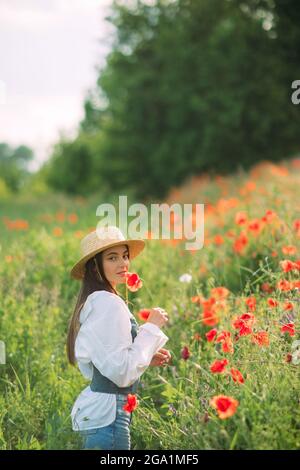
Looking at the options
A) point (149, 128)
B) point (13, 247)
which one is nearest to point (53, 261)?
point (13, 247)

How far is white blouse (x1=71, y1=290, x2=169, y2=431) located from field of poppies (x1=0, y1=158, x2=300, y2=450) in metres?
0.14

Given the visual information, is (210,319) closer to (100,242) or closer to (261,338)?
(261,338)

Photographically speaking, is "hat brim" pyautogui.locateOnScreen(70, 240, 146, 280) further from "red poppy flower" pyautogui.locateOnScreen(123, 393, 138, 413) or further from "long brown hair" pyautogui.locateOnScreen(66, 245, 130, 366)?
"red poppy flower" pyautogui.locateOnScreen(123, 393, 138, 413)

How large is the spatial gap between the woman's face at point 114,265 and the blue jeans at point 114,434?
0.57 meters

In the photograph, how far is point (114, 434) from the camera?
3.10 meters

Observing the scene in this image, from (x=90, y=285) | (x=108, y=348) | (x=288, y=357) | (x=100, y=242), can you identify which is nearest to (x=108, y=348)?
(x=108, y=348)

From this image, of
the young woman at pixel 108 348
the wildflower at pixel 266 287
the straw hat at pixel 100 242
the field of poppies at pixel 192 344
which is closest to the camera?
the field of poppies at pixel 192 344

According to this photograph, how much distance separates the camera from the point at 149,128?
16938 millimetres

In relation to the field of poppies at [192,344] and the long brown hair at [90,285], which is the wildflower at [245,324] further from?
the long brown hair at [90,285]

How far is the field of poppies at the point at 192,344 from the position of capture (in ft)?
9.47

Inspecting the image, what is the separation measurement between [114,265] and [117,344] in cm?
48

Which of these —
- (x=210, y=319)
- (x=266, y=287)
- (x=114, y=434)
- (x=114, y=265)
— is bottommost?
(x=114, y=434)

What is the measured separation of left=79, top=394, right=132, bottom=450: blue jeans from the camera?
3086 mm

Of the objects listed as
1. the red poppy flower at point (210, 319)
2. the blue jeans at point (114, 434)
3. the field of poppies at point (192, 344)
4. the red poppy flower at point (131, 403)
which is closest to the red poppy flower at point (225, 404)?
the field of poppies at point (192, 344)
